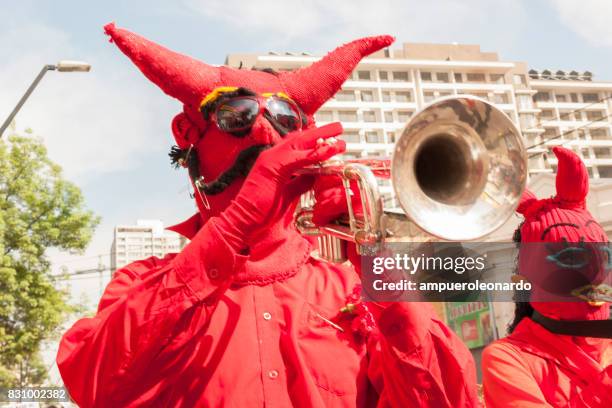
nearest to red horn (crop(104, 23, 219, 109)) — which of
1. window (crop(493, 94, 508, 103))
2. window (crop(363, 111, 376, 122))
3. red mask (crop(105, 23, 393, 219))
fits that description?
red mask (crop(105, 23, 393, 219))

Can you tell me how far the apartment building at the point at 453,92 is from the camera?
233 ft

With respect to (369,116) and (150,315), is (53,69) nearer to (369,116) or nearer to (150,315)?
(150,315)

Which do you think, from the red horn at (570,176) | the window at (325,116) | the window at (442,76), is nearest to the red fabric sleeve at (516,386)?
the red horn at (570,176)

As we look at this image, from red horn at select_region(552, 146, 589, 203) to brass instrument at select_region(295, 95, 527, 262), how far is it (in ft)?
5.60

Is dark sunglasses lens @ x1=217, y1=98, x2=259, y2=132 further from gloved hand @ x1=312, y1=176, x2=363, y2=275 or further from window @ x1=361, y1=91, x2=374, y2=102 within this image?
window @ x1=361, y1=91, x2=374, y2=102

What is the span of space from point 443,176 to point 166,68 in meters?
1.16

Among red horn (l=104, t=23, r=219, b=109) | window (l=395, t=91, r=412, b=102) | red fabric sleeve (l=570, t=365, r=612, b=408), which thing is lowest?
red fabric sleeve (l=570, t=365, r=612, b=408)

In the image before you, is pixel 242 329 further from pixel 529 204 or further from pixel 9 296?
pixel 9 296

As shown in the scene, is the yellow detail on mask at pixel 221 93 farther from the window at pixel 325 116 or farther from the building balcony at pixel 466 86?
the building balcony at pixel 466 86

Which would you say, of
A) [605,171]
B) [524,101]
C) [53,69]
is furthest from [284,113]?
[605,171]

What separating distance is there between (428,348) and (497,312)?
1830 cm

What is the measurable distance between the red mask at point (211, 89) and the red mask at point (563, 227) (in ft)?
5.92

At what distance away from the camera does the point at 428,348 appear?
2230mm

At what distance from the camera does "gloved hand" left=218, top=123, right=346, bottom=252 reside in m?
2.09
